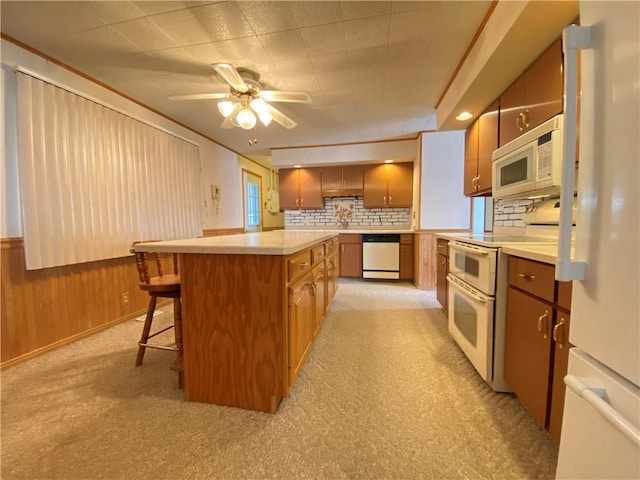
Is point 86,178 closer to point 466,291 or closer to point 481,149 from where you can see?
point 466,291

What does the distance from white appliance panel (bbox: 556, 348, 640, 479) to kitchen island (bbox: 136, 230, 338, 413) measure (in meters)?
1.05

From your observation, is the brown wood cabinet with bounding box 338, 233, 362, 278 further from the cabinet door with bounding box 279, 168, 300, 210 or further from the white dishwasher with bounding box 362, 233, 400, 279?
the cabinet door with bounding box 279, 168, 300, 210

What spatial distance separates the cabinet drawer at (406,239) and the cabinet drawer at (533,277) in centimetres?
277

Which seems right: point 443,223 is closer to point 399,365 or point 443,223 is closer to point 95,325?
point 399,365

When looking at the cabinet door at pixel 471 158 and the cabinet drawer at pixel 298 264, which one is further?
the cabinet door at pixel 471 158

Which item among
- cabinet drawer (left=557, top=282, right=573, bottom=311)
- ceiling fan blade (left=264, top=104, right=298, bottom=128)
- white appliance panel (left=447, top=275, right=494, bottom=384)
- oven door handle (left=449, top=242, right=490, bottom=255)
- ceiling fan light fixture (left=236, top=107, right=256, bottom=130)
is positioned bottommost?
white appliance panel (left=447, top=275, right=494, bottom=384)

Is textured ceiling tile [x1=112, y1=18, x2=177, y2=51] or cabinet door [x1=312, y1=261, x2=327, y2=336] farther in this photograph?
cabinet door [x1=312, y1=261, x2=327, y2=336]

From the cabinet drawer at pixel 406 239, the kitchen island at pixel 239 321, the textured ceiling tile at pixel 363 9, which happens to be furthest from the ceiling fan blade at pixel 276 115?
→ the cabinet drawer at pixel 406 239

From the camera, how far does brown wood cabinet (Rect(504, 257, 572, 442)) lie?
108 centimetres

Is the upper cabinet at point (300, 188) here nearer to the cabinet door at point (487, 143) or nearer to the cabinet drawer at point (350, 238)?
the cabinet drawer at point (350, 238)

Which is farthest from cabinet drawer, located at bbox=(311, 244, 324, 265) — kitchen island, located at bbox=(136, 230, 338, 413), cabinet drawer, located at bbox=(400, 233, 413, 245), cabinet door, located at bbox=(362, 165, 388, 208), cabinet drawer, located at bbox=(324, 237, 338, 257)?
cabinet door, located at bbox=(362, 165, 388, 208)

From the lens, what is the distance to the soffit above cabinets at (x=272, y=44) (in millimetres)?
1664

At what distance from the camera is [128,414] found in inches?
55.2

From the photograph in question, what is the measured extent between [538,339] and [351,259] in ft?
10.7
